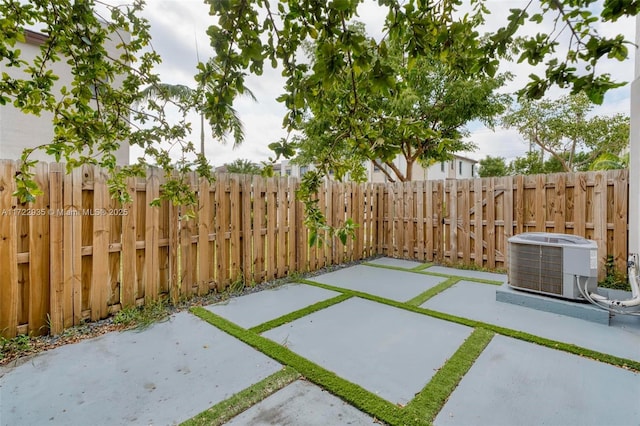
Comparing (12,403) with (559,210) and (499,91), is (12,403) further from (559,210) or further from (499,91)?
(499,91)

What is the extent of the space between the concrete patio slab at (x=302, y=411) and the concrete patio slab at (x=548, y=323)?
198 centimetres

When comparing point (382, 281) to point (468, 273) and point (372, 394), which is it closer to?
point (468, 273)

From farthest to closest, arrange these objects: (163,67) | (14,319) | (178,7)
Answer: (14,319)
(163,67)
(178,7)

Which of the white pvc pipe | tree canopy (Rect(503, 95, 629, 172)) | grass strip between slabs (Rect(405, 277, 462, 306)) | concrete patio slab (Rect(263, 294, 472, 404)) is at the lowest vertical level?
concrete patio slab (Rect(263, 294, 472, 404))

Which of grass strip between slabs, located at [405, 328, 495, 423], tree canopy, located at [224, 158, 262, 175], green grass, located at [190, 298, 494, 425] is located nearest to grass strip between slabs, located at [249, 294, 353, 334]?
green grass, located at [190, 298, 494, 425]

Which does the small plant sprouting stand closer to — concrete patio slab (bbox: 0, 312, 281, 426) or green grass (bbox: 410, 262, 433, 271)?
green grass (bbox: 410, 262, 433, 271)

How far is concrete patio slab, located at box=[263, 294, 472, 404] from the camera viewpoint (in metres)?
2.14

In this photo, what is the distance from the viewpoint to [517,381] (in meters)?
2.08

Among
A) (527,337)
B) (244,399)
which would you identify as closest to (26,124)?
(244,399)

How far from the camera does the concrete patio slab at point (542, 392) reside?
1.74 meters

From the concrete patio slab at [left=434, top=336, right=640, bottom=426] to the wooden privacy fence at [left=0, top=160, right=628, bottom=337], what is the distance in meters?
1.79

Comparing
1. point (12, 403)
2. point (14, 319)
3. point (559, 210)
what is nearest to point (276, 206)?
point (14, 319)

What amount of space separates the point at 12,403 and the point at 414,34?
308 cm

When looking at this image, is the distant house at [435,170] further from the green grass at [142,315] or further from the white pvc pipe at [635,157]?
the green grass at [142,315]
